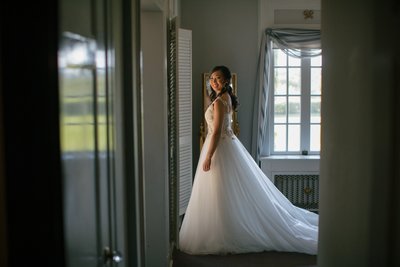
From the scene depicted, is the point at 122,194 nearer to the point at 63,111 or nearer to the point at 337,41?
the point at 63,111

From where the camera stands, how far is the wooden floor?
4238 mm

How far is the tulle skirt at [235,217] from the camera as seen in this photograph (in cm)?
454

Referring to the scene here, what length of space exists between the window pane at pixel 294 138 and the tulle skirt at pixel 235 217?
1693 mm

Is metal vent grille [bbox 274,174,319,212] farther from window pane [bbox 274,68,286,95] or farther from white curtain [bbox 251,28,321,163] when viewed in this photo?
window pane [bbox 274,68,286,95]

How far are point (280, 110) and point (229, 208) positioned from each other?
2.10 meters

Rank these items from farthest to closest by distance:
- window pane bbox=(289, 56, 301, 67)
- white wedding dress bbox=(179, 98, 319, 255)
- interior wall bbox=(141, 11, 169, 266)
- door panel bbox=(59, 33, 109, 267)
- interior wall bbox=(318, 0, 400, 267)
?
window pane bbox=(289, 56, 301, 67)
white wedding dress bbox=(179, 98, 319, 255)
interior wall bbox=(141, 11, 169, 266)
interior wall bbox=(318, 0, 400, 267)
door panel bbox=(59, 33, 109, 267)

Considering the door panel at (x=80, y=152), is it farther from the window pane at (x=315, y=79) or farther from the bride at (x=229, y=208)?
the window pane at (x=315, y=79)

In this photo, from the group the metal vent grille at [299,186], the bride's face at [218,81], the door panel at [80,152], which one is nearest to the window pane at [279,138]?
the metal vent grille at [299,186]

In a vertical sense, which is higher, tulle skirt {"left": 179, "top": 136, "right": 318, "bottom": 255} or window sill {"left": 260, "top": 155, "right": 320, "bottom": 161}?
window sill {"left": 260, "top": 155, "right": 320, "bottom": 161}

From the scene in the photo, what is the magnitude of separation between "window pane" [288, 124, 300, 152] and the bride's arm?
6.12ft

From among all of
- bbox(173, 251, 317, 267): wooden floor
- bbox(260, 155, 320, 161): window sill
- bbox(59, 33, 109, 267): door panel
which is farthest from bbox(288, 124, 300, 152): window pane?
bbox(59, 33, 109, 267): door panel

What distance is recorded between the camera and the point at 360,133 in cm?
227

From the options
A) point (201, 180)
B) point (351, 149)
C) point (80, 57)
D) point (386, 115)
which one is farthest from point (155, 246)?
point (80, 57)

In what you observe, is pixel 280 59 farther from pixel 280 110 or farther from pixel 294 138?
pixel 294 138
